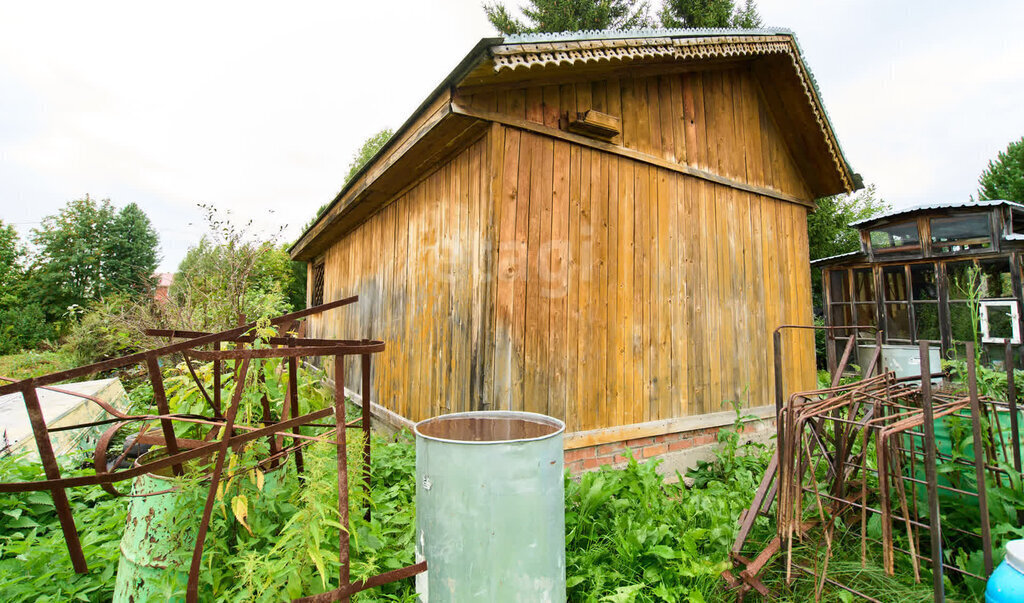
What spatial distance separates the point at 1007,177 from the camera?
16828 mm

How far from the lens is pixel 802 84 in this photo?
5.18m

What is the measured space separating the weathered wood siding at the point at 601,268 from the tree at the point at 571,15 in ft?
40.7

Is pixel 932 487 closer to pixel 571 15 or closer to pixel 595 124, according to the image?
pixel 595 124

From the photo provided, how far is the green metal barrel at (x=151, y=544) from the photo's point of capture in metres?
1.88

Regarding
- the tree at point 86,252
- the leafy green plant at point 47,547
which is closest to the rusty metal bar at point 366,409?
the leafy green plant at point 47,547

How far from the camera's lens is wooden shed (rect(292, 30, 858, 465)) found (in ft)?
11.5

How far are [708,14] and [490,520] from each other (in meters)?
17.2

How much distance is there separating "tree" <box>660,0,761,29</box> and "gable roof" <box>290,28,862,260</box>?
36.4 feet

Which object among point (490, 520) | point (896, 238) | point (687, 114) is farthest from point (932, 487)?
point (896, 238)

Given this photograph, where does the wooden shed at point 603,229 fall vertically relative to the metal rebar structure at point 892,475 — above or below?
above

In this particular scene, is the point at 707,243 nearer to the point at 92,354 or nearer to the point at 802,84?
the point at 802,84

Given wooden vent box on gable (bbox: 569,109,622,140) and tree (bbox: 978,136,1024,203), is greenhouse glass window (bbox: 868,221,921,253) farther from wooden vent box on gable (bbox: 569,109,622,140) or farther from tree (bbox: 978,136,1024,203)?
tree (bbox: 978,136,1024,203)

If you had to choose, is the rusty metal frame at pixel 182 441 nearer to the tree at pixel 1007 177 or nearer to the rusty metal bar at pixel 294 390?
the rusty metal bar at pixel 294 390

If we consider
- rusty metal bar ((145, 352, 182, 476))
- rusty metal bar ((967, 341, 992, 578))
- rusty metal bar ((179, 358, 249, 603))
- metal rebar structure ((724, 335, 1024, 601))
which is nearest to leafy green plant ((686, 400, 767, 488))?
metal rebar structure ((724, 335, 1024, 601))
